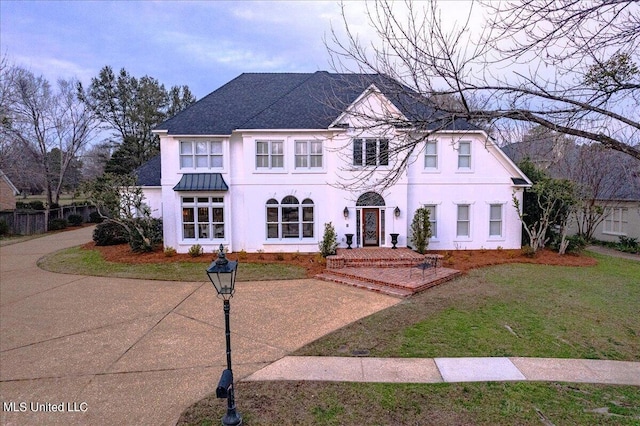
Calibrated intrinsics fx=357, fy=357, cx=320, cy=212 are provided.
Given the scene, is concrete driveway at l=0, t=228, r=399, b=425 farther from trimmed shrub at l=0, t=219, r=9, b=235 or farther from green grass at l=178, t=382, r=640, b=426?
trimmed shrub at l=0, t=219, r=9, b=235

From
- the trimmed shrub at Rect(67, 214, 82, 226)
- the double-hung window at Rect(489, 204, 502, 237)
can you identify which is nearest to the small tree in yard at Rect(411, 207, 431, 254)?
the double-hung window at Rect(489, 204, 502, 237)

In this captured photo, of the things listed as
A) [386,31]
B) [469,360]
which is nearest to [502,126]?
[386,31]

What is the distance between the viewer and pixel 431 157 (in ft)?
54.9

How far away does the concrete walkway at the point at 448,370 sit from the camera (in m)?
5.51

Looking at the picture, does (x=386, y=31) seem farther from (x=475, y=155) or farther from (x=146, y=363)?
(x=475, y=155)

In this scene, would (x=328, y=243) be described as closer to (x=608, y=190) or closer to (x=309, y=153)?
(x=309, y=153)

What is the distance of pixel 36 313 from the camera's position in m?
9.09

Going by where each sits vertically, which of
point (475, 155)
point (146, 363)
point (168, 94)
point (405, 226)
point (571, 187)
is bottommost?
point (146, 363)

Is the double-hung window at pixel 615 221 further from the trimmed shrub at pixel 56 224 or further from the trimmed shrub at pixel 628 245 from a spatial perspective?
the trimmed shrub at pixel 56 224

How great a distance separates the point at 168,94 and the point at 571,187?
44.1 metres

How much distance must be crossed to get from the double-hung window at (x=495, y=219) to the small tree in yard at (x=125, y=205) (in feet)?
52.8

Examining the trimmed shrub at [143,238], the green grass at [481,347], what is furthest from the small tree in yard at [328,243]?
the trimmed shrub at [143,238]

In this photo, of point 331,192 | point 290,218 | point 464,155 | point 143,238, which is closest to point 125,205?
point 143,238

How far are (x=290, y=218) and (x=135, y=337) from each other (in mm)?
9695
